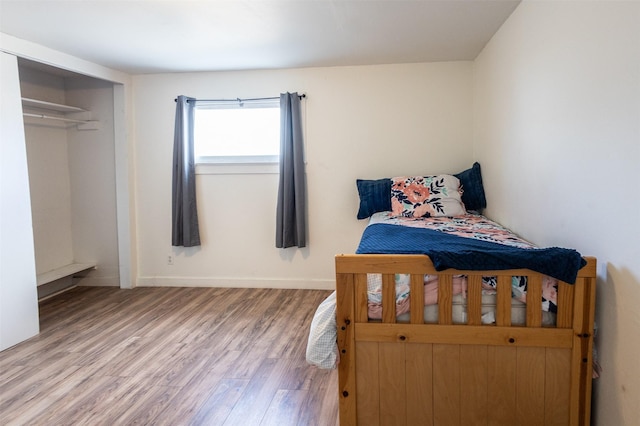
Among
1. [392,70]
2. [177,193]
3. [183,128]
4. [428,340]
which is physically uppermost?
[392,70]

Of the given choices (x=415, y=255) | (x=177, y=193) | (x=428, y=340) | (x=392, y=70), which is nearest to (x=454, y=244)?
(x=415, y=255)

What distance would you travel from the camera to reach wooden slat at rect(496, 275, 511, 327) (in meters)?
1.60

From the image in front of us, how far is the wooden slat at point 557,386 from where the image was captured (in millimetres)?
1567

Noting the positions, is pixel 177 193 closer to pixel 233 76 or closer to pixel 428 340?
pixel 233 76

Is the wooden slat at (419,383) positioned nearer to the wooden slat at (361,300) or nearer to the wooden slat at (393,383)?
the wooden slat at (393,383)

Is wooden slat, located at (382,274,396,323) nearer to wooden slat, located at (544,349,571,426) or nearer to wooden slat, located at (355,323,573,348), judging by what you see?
wooden slat, located at (355,323,573,348)

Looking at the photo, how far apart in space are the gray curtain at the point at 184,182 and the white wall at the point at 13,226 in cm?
122

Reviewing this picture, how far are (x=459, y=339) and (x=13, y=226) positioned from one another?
2.92m

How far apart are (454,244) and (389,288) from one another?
1.52 feet

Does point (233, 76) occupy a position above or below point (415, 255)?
above

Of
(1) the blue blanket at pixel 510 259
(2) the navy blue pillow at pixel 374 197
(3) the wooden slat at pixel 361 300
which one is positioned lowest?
(3) the wooden slat at pixel 361 300

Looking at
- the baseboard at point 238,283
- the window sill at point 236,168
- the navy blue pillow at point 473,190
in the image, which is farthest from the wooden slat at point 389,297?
the window sill at point 236,168

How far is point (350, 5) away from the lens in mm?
2383

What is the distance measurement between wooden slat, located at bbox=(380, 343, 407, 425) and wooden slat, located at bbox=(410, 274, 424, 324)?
4.9 inches
